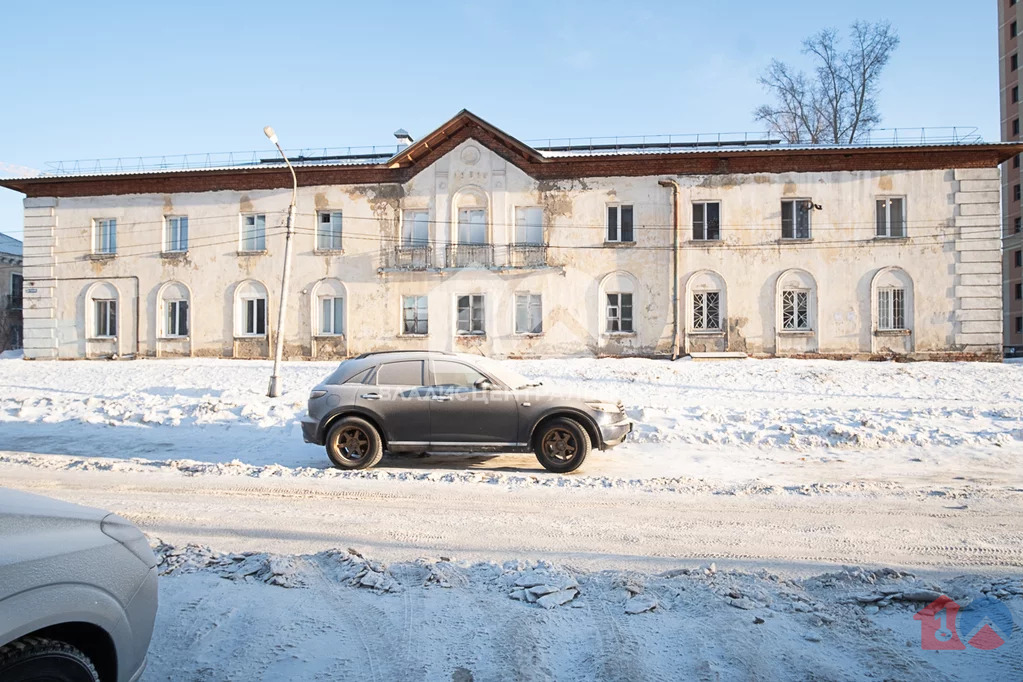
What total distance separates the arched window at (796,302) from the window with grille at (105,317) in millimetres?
27491

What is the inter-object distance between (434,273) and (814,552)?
22941 mm

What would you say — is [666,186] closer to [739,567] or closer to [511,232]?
[511,232]

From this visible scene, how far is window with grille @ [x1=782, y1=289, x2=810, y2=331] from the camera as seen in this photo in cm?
2650

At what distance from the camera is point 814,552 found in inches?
220

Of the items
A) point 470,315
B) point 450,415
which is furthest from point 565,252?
point 450,415

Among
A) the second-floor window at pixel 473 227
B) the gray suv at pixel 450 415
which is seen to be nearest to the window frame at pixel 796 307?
the second-floor window at pixel 473 227

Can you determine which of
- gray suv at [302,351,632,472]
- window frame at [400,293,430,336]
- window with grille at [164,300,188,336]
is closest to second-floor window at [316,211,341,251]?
window frame at [400,293,430,336]

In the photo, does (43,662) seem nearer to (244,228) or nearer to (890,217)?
(244,228)

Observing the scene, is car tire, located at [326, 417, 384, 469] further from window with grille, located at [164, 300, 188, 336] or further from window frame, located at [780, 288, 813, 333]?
window with grille, located at [164, 300, 188, 336]

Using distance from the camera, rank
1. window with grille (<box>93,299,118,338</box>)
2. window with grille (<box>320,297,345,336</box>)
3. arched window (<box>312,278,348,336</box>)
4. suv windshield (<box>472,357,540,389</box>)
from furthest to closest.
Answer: window with grille (<box>93,299,118,338</box>)
window with grille (<box>320,297,345,336</box>)
arched window (<box>312,278,348,336</box>)
suv windshield (<box>472,357,540,389</box>)

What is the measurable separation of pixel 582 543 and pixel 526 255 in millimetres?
21844

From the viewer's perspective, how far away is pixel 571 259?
26984mm

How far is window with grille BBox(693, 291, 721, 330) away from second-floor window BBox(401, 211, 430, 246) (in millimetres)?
10957

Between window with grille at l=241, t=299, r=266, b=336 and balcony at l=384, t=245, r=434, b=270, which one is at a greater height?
balcony at l=384, t=245, r=434, b=270
